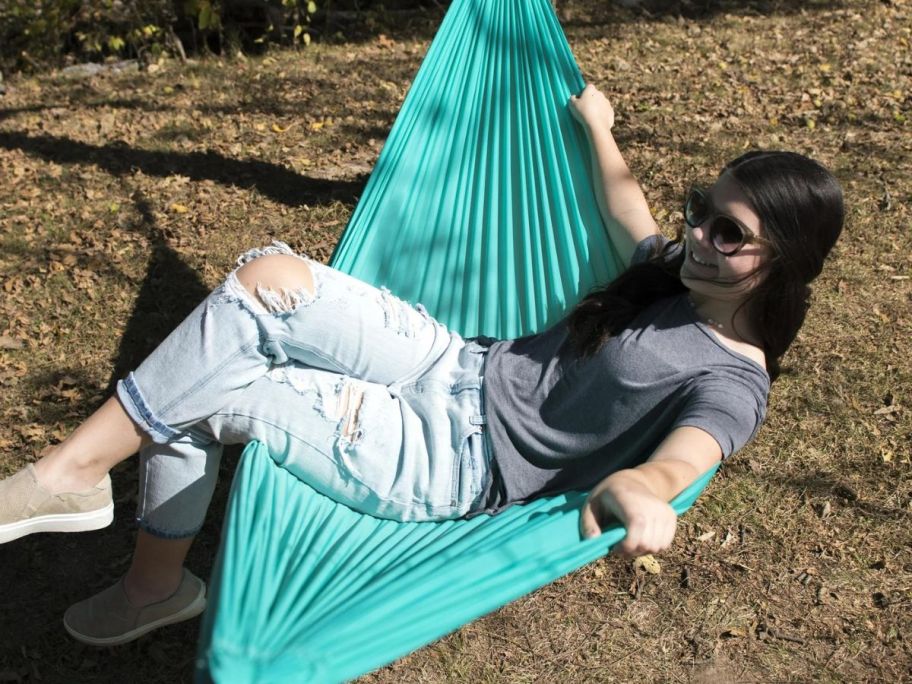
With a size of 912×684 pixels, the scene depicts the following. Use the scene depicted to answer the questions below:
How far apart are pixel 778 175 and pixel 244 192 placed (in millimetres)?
2849

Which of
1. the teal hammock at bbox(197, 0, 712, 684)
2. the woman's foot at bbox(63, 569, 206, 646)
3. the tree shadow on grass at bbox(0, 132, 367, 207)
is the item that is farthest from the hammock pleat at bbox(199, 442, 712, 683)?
the tree shadow on grass at bbox(0, 132, 367, 207)

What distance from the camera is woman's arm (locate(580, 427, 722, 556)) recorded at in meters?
1.41

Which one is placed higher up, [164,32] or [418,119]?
[418,119]

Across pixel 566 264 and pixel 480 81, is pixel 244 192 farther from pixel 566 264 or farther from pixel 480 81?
pixel 566 264

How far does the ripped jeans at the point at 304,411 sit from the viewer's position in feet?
5.80

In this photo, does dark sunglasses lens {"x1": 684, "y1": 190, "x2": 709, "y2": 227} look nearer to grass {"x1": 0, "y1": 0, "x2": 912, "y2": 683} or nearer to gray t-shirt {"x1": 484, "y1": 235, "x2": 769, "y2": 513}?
gray t-shirt {"x1": 484, "y1": 235, "x2": 769, "y2": 513}

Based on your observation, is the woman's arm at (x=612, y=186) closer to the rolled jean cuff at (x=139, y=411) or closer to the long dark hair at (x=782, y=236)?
the long dark hair at (x=782, y=236)

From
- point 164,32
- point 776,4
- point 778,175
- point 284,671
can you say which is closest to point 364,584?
point 284,671

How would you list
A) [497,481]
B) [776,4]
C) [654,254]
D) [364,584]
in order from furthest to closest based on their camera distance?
[776,4], [654,254], [497,481], [364,584]

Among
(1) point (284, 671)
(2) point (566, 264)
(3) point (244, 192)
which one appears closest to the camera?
(1) point (284, 671)

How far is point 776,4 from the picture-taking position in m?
6.44

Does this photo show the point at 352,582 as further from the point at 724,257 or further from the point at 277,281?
the point at 724,257

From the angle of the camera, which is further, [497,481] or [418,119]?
[418,119]

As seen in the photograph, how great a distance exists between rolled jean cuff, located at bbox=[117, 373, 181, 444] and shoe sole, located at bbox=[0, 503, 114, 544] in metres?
Result: 0.21
